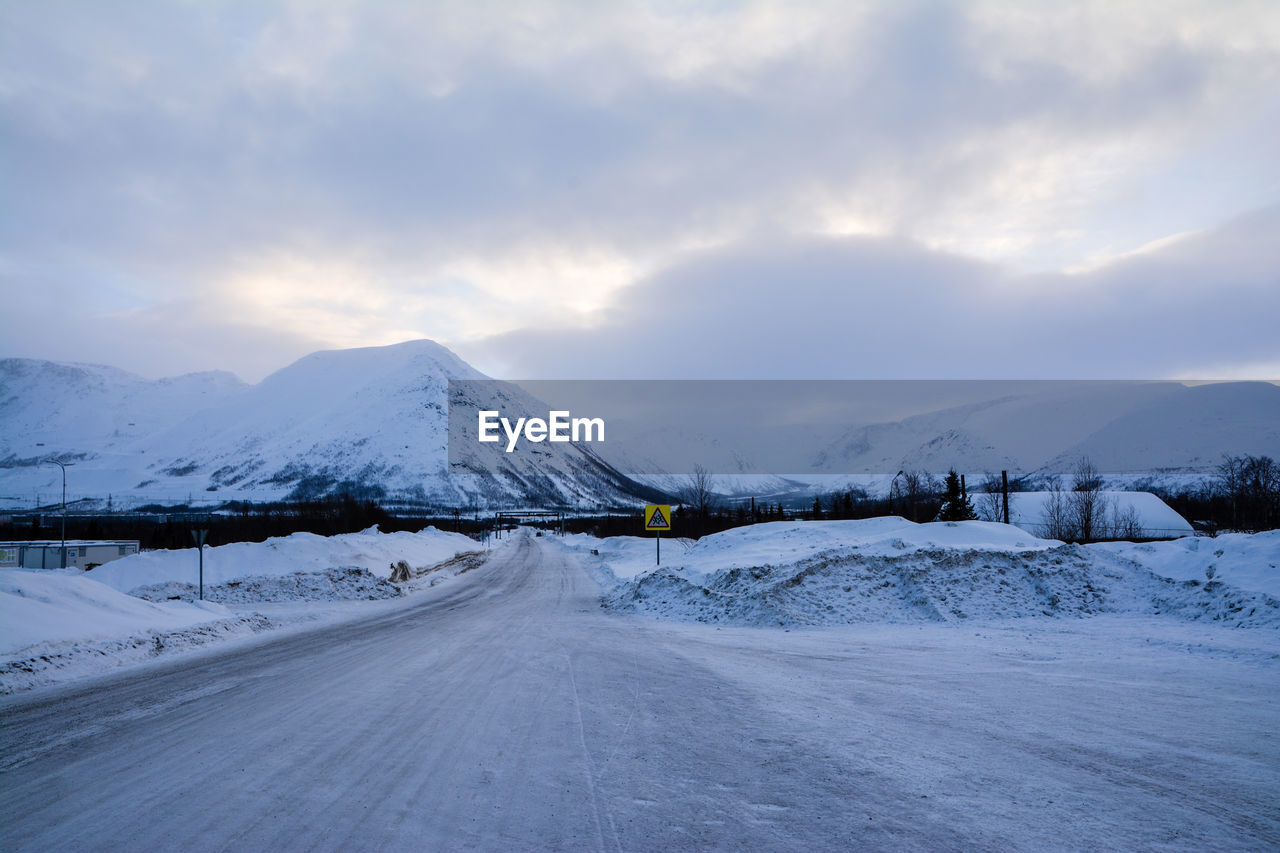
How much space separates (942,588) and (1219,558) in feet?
21.5

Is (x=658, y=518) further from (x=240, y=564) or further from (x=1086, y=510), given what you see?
(x=1086, y=510)

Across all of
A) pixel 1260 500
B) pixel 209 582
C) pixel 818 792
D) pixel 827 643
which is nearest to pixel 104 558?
pixel 209 582

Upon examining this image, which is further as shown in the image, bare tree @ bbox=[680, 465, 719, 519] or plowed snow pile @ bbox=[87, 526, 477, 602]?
bare tree @ bbox=[680, 465, 719, 519]

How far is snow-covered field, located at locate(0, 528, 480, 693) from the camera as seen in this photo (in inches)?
514

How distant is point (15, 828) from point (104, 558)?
235 feet

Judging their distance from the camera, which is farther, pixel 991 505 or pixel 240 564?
pixel 991 505

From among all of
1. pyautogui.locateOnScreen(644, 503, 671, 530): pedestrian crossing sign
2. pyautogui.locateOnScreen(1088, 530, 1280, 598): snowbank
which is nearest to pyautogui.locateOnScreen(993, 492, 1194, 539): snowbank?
pyautogui.locateOnScreen(1088, 530, 1280, 598): snowbank

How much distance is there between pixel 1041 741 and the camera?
24.4ft

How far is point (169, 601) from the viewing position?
2077 centimetres

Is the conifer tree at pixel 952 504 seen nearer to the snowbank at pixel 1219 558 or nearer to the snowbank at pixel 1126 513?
the snowbank at pixel 1126 513

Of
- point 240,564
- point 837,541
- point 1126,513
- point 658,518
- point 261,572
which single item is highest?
point 658,518

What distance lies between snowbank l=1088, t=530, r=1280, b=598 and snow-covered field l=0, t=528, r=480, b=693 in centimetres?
2362

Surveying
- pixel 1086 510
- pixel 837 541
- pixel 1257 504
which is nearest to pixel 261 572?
pixel 837 541

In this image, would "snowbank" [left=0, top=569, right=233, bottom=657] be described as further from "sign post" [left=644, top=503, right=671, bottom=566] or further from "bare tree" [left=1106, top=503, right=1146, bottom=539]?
"bare tree" [left=1106, top=503, right=1146, bottom=539]
